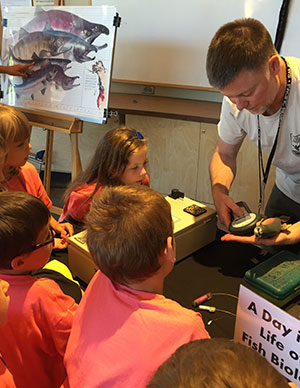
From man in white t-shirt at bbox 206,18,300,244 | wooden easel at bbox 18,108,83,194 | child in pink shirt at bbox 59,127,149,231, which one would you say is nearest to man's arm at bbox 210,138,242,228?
man in white t-shirt at bbox 206,18,300,244

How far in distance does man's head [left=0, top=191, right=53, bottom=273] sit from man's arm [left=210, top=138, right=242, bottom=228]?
2.18 ft

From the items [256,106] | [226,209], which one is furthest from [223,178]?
[256,106]

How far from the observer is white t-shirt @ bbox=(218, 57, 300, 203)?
1.28 metres

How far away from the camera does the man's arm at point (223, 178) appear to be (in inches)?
51.4

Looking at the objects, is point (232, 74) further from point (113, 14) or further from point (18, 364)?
point (113, 14)

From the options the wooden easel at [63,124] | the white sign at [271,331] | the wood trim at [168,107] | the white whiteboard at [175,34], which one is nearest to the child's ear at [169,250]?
the white sign at [271,331]

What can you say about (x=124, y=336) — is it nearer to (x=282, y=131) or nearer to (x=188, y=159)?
(x=282, y=131)

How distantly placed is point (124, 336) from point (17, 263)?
0.35 m

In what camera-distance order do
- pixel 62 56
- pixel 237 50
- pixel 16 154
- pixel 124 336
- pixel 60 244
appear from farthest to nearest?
1. pixel 62 56
2. pixel 16 154
3. pixel 60 244
4. pixel 237 50
5. pixel 124 336

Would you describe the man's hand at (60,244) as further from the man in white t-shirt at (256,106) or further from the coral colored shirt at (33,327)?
the man in white t-shirt at (256,106)

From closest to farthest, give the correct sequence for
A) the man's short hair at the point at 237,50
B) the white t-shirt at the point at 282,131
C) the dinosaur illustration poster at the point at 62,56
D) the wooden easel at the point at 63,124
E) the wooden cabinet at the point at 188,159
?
the man's short hair at the point at 237,50, the white t-shirt at the point at 282,131, the dinosaur illustration poster at the point at 62,56, the wooden easel at the point at 63,124, the wooden cabinet at the point at 188,159

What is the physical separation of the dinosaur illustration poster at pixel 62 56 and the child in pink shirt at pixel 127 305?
161 centimetres

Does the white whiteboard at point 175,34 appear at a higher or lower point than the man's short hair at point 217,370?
higher

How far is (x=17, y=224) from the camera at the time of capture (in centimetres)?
87
